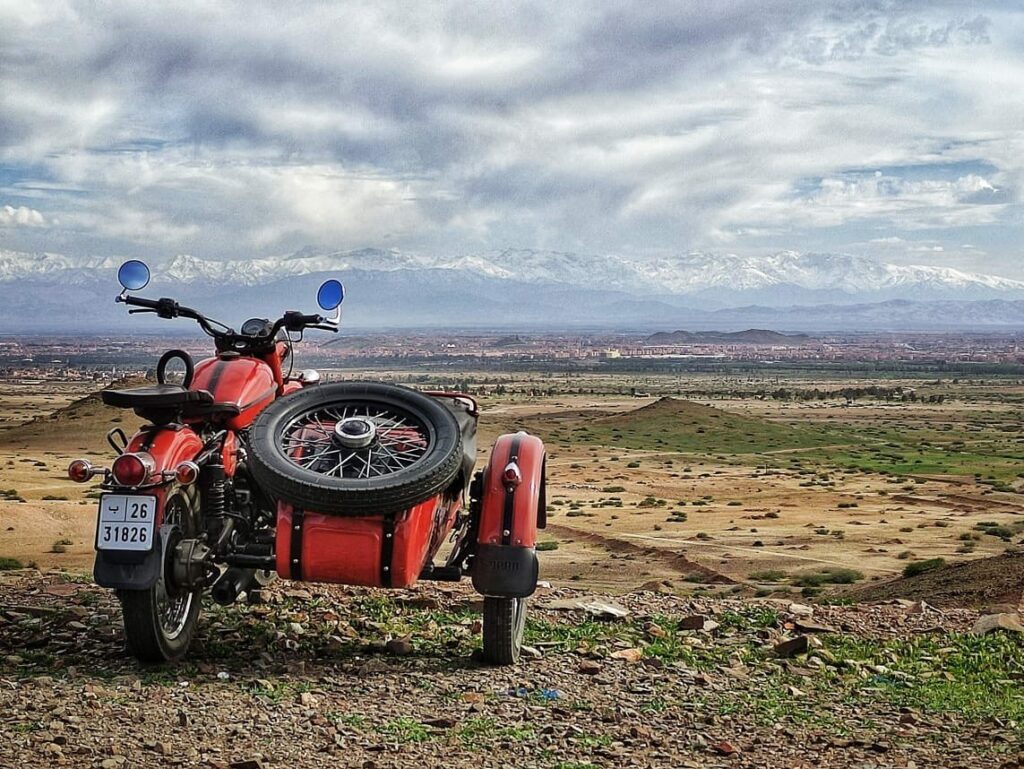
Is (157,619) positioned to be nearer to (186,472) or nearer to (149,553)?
(149,553)

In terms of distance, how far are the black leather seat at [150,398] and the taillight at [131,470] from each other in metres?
0.48

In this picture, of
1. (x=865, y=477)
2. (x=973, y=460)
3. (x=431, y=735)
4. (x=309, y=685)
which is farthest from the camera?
(x=973, y=460)

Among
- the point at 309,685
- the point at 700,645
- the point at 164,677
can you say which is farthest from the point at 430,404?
the point at 700,645

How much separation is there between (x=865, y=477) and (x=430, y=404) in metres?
46.6

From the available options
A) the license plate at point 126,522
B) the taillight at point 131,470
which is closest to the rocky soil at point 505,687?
the license plate at point 126,522

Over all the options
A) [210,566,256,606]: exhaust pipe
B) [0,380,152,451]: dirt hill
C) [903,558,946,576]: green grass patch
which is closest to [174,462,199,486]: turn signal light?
[210,566,256,606]: exhaust pipe

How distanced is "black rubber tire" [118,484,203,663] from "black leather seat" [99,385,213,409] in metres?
0.56

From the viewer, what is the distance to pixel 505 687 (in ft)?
24.9

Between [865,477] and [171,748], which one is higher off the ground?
[171,748]

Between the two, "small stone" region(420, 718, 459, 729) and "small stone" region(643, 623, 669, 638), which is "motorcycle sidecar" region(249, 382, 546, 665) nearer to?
"small stone" region(420, 718, 459, 729)

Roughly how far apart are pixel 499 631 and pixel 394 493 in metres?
1.64

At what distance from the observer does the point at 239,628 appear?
8961mm

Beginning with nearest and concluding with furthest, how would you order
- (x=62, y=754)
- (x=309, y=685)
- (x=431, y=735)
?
(x=62, y=754)
(x=431, y=735)
(x=309, y=685)

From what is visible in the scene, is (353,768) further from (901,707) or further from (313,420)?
(901,707)
